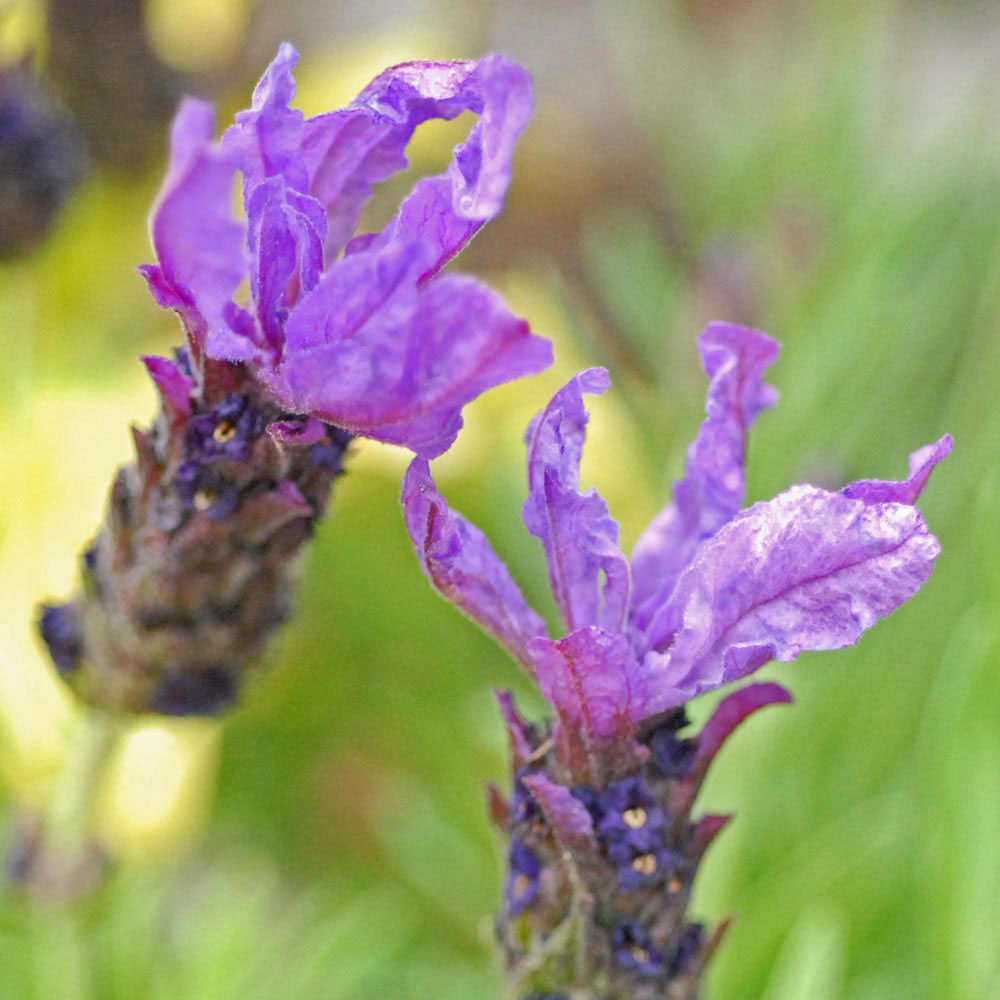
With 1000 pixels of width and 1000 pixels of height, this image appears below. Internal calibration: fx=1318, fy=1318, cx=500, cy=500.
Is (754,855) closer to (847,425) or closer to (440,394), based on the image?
(847,425)

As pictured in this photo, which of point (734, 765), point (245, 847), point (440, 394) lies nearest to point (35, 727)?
point (245, 847)

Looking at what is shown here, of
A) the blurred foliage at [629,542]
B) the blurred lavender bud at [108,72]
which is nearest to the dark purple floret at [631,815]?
the blurred foliage at [629,542]

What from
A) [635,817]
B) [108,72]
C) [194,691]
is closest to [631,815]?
[635,817]

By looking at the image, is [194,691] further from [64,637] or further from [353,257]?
[353,257]

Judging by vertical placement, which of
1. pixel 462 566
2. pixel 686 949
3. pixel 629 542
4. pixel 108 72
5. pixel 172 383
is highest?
pixel 108 72

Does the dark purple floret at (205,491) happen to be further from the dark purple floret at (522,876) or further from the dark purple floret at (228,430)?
the dark purple floret at (522,876)

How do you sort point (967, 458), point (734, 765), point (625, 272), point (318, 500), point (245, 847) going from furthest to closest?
point (625, 272) → point (245, 847) → point (967, 458) → point (734, 765) → point (318, 500)
